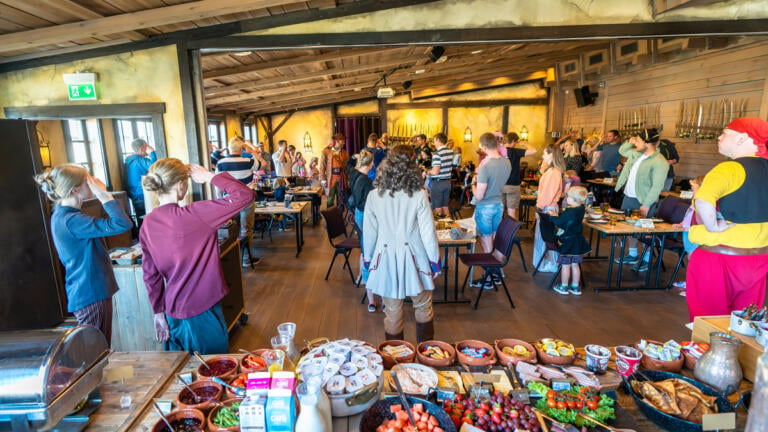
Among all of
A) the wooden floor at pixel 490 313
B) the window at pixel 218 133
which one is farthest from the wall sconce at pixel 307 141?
the wooden floor at pixel 490 313

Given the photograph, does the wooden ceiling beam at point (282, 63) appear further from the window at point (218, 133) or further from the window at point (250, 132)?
the window at point (250, 132)

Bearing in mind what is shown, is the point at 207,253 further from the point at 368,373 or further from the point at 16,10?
the point at 16,10

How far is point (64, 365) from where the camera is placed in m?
1.42

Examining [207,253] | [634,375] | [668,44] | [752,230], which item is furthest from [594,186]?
[207,253]

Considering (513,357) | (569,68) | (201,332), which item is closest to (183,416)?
(201,332)

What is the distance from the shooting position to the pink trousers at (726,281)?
93.0 inches

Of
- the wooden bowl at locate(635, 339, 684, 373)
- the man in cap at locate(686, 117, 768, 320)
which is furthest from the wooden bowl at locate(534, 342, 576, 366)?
the man in cap at locate(686, 117, 768, 320)

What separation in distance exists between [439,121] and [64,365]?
1292cm

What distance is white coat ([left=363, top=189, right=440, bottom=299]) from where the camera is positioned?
105 inches

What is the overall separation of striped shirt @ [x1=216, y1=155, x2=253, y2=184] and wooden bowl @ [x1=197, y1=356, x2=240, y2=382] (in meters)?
3.95

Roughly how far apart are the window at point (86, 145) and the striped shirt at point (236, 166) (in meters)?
3.23

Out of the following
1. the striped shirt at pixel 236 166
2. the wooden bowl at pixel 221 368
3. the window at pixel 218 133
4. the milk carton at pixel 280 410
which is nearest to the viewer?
the milk carton at pixel 280 410

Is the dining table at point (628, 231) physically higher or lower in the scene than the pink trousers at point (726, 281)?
lower

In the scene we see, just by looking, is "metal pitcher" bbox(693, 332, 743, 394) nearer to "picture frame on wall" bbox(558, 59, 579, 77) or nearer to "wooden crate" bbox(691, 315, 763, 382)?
"wooden crate" bbox(691, 315, 763, 382)
